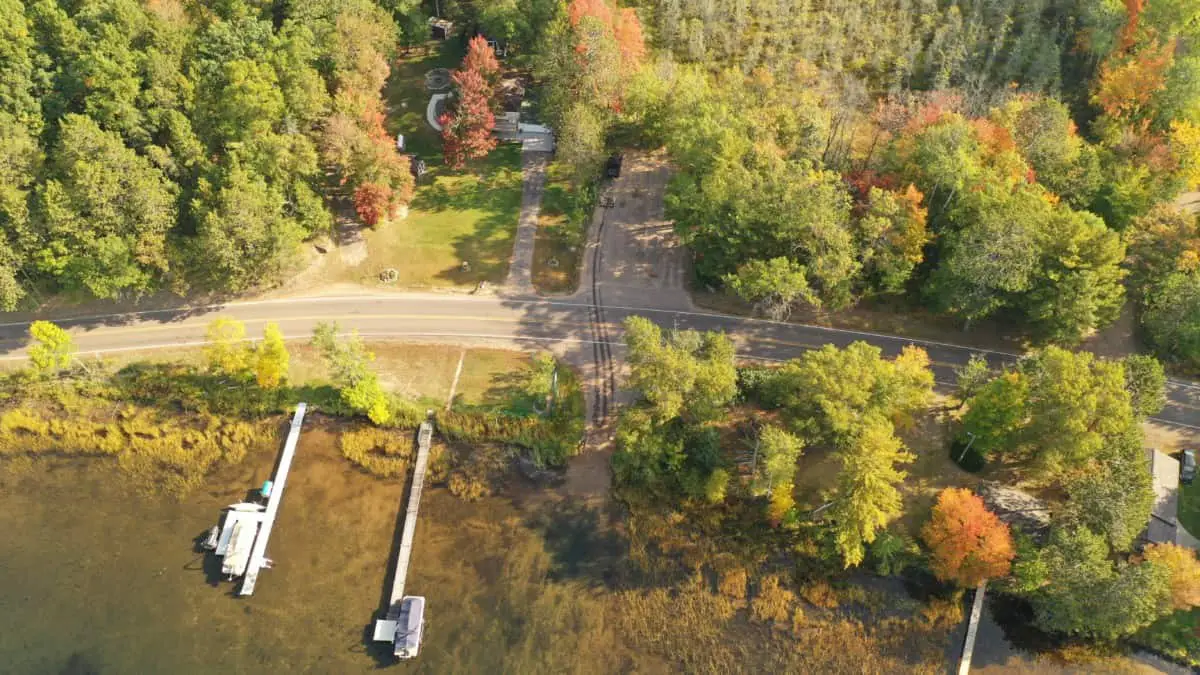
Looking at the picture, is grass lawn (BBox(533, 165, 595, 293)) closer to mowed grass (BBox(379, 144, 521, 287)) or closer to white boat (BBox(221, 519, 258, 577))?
mowed grass (BBox(379, 144, 521, 287))

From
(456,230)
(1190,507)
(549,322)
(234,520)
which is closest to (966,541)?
(1190,507)

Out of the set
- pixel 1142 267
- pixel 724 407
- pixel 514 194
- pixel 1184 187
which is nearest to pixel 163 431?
pixel 514 194

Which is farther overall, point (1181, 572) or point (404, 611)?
point (404, 611)

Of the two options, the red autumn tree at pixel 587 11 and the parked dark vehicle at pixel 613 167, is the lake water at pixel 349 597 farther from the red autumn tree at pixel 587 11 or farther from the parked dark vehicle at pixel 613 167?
the red autumn tree at pixel 587 11

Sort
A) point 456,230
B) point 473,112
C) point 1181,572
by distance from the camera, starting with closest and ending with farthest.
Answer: point 1181,572 → point 473,112 → point 456,230

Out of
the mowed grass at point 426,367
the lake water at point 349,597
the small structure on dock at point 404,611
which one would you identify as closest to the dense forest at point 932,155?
the mowed grass at point 426,367

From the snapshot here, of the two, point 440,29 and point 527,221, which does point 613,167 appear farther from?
point 440,29
